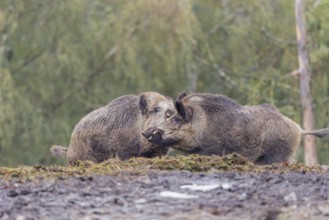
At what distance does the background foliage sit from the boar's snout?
697 inches

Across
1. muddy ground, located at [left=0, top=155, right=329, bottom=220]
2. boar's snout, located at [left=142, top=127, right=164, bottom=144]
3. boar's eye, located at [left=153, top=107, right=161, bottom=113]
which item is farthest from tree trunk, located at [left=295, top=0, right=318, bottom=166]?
muddy ground, located at [left=0, top=155, right=329, bottom=220]

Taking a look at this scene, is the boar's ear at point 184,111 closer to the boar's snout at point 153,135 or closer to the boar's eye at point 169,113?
the boar's eye at point 169,113

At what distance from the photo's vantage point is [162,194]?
366 inches

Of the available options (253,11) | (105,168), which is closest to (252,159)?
(105,168)

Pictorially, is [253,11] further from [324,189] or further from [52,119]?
[324,189]

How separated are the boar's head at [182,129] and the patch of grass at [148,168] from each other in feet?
7.97

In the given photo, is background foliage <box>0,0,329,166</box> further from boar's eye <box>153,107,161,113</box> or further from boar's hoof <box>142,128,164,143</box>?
boar's hoof <box>142,128,164,143</box>

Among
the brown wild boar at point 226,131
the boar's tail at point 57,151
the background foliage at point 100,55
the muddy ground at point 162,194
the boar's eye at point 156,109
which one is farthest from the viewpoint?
the background foliage at point 100,55

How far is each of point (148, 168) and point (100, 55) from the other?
25262 mm

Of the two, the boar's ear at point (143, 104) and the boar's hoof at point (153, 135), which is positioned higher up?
the boar's ear at point (143, 104)

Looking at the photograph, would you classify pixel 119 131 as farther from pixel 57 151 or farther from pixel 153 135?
pixel 57 151

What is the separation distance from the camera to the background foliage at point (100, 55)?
108ft

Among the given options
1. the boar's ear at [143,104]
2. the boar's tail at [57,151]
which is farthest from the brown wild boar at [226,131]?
the boar's tail at [57,151]

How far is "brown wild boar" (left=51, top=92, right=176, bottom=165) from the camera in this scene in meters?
14.0
